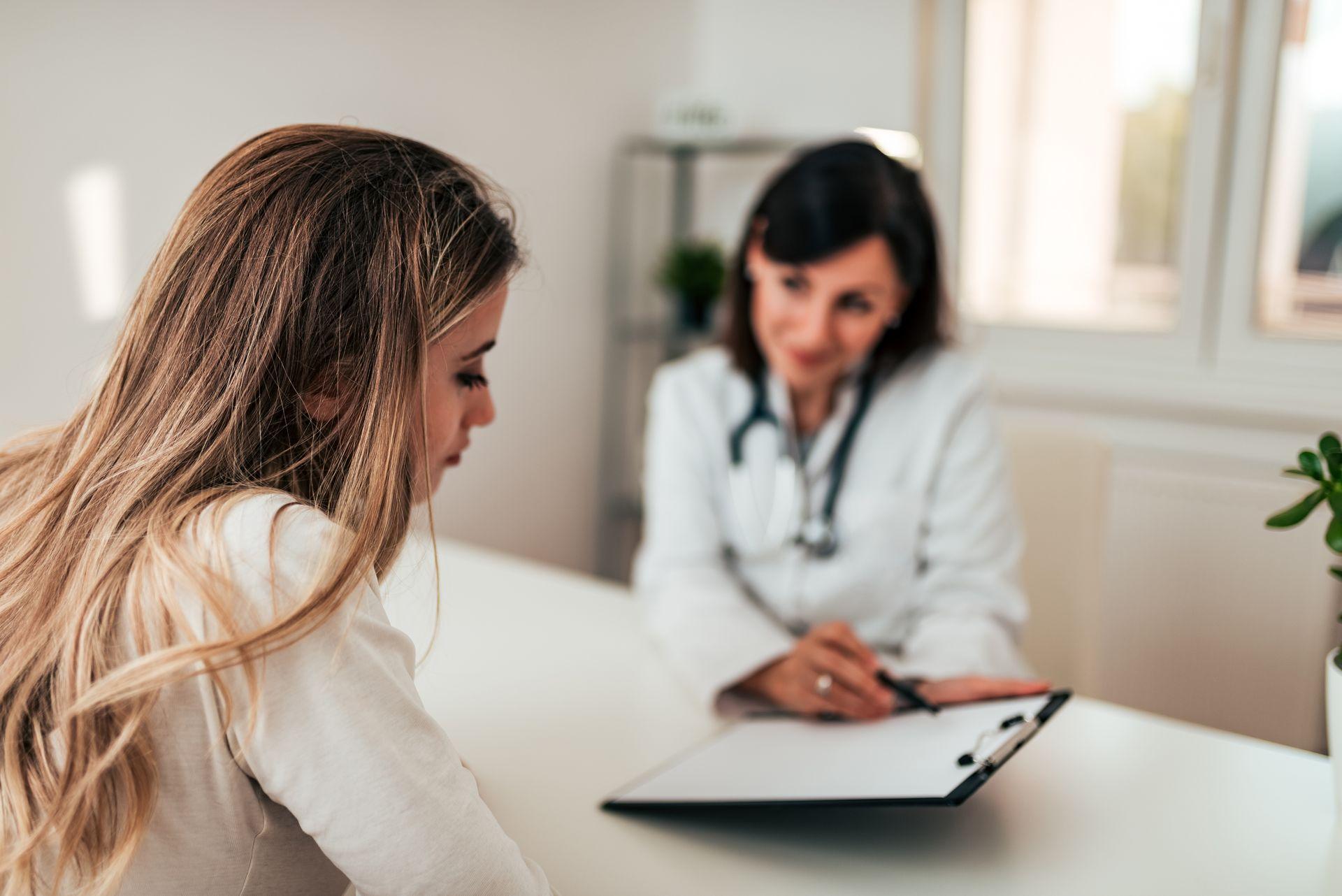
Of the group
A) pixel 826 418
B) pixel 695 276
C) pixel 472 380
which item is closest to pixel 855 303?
pixel 826 418

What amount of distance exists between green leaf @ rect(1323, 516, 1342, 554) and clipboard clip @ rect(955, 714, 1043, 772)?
0.25m

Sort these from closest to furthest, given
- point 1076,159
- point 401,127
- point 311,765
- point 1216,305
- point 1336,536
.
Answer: point 311,765 < point 1336,536 < point 401,127 < point 1216,305 < point 1076,159

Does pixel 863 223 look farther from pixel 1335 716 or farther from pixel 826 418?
pixel 1335 716

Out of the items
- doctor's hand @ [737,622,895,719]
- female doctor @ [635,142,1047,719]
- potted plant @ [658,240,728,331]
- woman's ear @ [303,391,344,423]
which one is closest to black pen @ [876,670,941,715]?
doctor's hand @ [737,622,895,719]

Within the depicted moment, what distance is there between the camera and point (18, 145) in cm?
140

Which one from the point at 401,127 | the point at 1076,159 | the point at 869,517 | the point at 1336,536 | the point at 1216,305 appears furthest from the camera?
the point at 1076,159

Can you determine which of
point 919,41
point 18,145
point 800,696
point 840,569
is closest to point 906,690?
point 800,696

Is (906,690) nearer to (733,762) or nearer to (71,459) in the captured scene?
(733,762)

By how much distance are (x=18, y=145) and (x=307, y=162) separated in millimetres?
1010

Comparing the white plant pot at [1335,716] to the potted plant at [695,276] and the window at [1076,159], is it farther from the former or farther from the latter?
the potted plant at [695,276]

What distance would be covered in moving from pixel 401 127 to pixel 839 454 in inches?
41.3

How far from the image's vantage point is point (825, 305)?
1360 millimetres

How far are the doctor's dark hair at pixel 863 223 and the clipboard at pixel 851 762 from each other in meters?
0.62

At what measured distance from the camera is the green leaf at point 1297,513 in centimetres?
83
